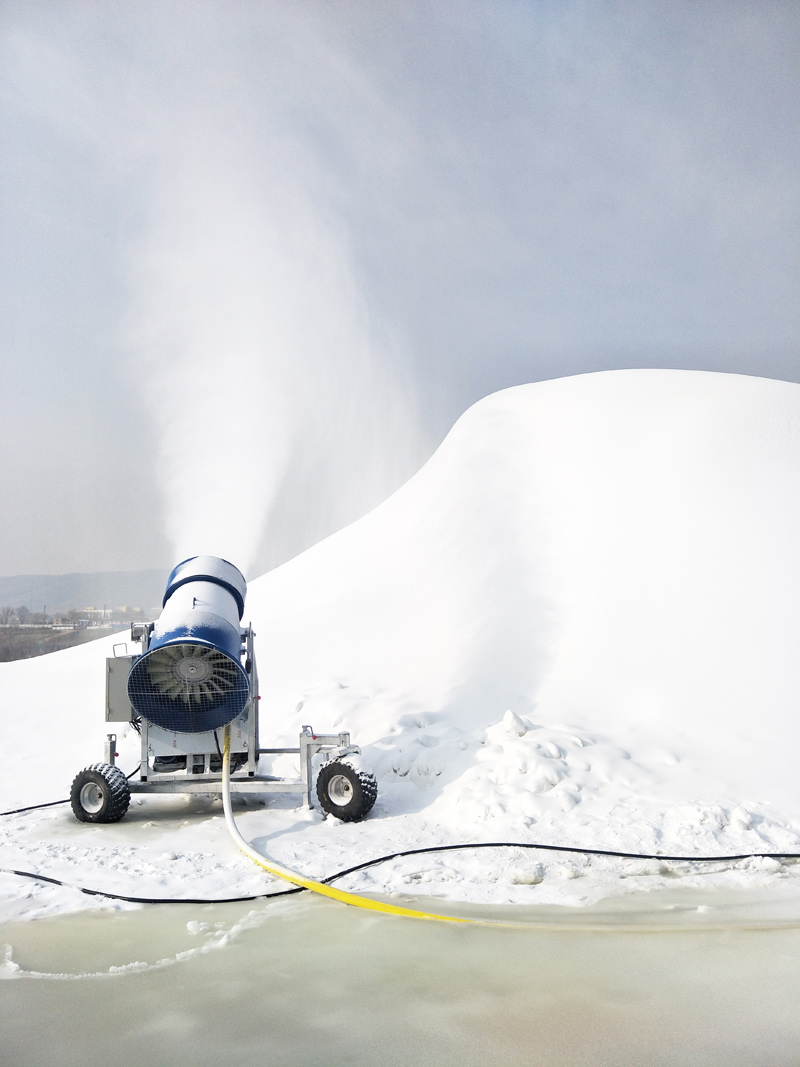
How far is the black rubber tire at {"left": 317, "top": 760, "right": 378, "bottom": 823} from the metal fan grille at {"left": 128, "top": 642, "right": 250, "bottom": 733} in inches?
48.5

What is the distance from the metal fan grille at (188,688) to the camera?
8.27 meters

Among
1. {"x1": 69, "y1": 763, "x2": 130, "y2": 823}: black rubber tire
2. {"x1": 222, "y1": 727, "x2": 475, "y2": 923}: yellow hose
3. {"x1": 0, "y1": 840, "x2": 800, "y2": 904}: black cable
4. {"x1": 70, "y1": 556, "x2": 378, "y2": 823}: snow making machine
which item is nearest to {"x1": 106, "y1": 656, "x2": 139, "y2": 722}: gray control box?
{"x1": 70, "y1": 556, "x2": 378, "y2": 823}: snow making machine

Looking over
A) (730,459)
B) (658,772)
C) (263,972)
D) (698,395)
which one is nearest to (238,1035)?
(263,972)

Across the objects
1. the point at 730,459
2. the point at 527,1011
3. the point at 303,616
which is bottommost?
the point at 527,1011

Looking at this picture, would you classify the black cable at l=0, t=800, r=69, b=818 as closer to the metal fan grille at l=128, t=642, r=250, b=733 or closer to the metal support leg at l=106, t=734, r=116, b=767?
Answer: the metal support leg at l=106, t=734, r=116, b=767

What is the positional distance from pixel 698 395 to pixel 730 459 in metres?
3.36

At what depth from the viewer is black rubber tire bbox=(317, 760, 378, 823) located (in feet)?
25.6

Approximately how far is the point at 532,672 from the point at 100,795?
20.2 ft

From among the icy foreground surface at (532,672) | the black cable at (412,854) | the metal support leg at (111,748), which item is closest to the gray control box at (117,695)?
the metal support leg at (111,748)

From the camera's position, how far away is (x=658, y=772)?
8.32 metres

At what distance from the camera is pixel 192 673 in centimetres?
827

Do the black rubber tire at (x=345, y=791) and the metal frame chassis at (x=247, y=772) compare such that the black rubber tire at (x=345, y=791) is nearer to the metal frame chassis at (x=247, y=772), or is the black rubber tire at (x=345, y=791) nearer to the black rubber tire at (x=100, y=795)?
the metal frame chassis at (x=247, y=772)

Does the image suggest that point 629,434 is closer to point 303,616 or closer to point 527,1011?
point 303,616

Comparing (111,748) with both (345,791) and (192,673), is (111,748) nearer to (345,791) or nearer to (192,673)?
(192,673)
